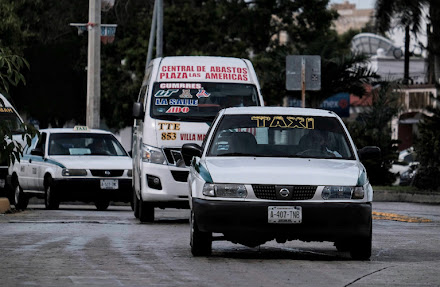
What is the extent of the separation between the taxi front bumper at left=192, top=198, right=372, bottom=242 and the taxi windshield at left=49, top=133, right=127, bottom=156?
12.3 meters

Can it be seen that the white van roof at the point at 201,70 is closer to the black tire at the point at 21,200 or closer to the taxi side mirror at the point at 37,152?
the taxi side mirror at the point at 37,152

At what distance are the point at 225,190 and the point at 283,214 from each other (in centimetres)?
64

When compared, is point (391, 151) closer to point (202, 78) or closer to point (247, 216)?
point (202, 78)

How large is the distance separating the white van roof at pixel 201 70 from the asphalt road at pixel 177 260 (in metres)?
2.53

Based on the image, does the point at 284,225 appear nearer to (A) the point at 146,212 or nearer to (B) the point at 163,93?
(A) the point at 146,212

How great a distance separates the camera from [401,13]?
41906mm

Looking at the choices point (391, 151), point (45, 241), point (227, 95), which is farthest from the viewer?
point (391, 151)

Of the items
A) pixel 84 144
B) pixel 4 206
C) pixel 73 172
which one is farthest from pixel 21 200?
pixel 4 206

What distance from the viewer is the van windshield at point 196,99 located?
19156 mm

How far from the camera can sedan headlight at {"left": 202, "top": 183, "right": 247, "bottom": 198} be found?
499 inches

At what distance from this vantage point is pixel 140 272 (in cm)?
1141

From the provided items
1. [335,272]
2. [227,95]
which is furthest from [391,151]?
[335,272]

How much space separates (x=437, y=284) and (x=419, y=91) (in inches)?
2321

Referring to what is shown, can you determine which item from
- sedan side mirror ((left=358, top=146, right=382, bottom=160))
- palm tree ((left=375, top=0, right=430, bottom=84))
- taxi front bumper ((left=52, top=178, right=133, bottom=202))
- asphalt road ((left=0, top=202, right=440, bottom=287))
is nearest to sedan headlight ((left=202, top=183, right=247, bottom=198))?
asphalt road ((left=0, top=202, right=440, bottom=287))
